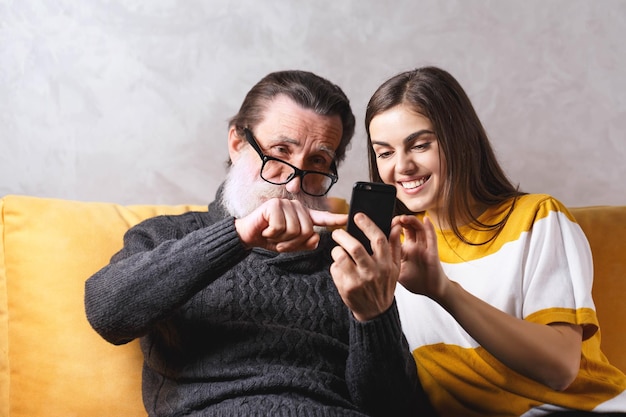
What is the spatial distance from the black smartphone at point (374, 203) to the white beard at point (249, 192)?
0.39 m

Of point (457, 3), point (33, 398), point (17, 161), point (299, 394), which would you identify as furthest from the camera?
point (457, 3)

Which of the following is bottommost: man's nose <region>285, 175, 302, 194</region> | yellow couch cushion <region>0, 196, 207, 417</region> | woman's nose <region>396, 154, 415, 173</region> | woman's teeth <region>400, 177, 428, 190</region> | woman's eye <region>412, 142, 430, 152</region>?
yellow couch cushion <region>0, 196, 207, 417</region>

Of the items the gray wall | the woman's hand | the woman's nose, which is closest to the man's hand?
the woman's hand

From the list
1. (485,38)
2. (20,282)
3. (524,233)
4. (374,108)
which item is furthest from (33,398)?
(485,38)

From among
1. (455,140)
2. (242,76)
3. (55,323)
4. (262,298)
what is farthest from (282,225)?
(242,76)

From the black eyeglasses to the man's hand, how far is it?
31 cm

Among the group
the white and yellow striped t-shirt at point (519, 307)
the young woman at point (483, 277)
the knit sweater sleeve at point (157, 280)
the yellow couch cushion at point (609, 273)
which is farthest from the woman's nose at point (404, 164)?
the yellow couch cushion at point (609, 273)

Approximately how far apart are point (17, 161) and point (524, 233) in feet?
4.24

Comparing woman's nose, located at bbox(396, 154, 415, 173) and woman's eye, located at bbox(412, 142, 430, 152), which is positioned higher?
woman's eye, located at bbox(412, 142, 430, 152)

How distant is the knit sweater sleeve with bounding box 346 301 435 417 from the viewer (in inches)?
50.5

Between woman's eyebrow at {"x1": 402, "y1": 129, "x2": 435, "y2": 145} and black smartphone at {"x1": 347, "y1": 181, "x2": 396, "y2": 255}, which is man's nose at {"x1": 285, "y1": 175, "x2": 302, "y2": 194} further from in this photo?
black smartphone at {"x1": 347, "y1": 181, "x2": 396, "y2": 255}

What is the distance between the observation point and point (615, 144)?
7.30 ft

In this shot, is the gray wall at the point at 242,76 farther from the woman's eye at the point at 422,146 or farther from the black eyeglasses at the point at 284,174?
the woman's eye at the point at 422,146

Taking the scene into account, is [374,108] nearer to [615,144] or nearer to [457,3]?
[457,3]
